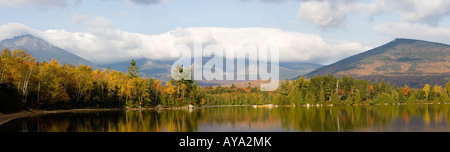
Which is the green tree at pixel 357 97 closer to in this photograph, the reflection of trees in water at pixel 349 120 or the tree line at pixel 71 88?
the tree line at pixel 71 88

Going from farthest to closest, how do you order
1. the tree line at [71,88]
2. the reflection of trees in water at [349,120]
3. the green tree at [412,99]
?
the green tree at [412,99] → the tree line at [71,88] → the reflection of trees in water at [349,120]

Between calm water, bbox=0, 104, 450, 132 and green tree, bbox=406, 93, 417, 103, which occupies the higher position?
calm water, bbox=0, 104, 450, 132

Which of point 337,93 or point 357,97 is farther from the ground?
point 337,93

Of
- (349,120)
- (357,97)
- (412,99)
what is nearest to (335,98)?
(357,97)

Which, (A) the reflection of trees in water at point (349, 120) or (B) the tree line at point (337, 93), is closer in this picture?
(A) the reflection of trees in water at point (349, 120)

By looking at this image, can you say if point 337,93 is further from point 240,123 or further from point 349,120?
point 240,123

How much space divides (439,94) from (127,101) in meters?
134

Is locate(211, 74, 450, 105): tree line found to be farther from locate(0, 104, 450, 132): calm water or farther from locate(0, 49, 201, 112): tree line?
locate(0, 104, 450, 132): calm water

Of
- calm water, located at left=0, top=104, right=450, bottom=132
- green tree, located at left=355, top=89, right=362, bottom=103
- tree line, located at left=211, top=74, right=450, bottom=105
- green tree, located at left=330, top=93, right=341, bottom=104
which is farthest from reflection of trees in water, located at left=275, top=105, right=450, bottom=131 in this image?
green tree, located at left=355, top=89, right=362, bottom=103

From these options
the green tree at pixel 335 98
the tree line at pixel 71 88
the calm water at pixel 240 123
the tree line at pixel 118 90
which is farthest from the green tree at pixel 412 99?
the calm water at pixel 240 123
